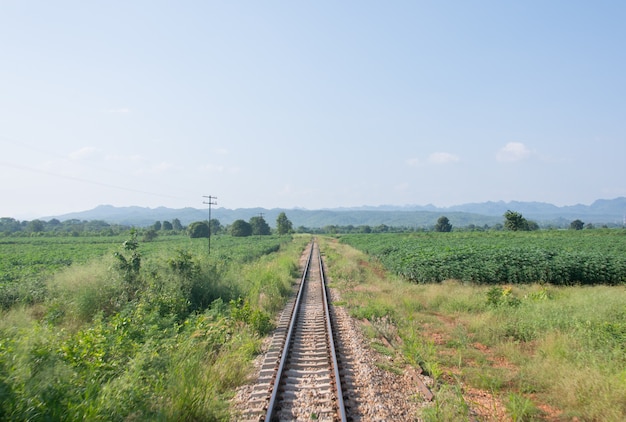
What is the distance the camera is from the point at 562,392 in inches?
251

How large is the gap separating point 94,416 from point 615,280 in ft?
84.3

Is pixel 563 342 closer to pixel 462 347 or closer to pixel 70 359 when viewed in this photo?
pixel 462 347

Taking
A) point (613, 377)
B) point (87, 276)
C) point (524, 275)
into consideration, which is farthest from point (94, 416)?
point (524, 275)

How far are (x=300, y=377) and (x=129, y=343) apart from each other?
335cm

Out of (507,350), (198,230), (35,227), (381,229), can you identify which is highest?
(35,227)

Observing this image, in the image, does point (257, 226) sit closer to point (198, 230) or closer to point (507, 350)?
point (198, 230)

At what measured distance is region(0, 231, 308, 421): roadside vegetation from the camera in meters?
4.29

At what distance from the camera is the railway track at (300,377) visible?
5848 millimetres

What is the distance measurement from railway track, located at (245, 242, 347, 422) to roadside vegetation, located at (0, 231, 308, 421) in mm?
560

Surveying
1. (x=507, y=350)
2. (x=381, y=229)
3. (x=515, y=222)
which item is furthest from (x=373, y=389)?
(x=381, y=229)

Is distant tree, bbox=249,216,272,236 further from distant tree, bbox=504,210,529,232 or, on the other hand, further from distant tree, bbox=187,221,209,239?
distant tree, bbox=504,210,529,232

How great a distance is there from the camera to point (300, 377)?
743cm

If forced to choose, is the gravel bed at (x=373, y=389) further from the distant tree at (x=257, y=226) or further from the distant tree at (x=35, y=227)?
the distant tree at (x=35, y=227)

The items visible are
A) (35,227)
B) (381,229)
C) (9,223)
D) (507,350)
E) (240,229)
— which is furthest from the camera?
(381,229)
